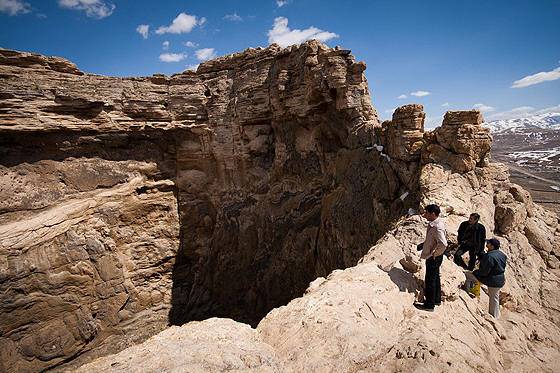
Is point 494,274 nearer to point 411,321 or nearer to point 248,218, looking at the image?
point 411,321

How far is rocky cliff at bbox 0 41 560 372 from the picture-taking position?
184 inches

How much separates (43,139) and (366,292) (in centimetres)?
1608

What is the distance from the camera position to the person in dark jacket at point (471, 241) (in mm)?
6074

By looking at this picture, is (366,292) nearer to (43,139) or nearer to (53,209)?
(53,209)

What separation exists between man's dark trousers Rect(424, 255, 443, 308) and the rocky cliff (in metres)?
0.21

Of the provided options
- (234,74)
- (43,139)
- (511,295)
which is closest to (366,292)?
(511,295)

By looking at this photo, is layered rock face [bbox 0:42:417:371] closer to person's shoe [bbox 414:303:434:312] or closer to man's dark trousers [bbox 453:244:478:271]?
man's dark trousers [bbox 453:244:478:271]

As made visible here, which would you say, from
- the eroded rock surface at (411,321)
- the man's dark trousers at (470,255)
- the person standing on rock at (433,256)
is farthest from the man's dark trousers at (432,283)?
the man's dark trousers at (470,255)

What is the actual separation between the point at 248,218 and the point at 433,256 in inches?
477

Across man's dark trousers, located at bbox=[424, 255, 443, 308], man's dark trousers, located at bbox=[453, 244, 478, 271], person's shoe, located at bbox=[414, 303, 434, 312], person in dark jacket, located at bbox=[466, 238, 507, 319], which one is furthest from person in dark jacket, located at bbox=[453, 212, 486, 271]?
person's shoe, located at bbox=[414, 303, 434, 312]

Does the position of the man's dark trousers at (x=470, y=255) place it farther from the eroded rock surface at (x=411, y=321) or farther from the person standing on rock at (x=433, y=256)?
the person standing on rock at (x=433, y=256)

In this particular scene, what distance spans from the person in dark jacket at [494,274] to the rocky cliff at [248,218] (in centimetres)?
28

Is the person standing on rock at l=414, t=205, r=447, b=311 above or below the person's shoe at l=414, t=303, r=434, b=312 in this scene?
above

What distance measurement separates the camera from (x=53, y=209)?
1388cm
